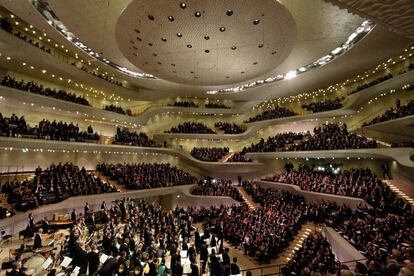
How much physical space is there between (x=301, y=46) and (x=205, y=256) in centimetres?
1233

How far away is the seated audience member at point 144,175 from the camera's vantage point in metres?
17.2

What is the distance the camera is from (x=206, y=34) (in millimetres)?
9414

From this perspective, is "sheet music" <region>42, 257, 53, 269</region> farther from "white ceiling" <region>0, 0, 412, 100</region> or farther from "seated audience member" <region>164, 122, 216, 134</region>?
"seated audience member" <region>164, 122, 216, 134</region>

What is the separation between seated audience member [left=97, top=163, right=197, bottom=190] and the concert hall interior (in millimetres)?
146

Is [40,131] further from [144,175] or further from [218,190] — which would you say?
[218,190]

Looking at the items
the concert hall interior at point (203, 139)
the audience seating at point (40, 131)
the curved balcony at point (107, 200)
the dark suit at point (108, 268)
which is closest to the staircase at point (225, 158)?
the concert hall interior at point (203, 139)

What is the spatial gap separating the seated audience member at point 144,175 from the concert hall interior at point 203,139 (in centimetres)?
15

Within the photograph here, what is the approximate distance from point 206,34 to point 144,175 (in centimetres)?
1229

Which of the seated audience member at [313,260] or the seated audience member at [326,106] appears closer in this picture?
the seated audience member at [313,260]

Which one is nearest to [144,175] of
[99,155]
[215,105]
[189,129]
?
[99,155]

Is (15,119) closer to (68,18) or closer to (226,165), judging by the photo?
(68,18)

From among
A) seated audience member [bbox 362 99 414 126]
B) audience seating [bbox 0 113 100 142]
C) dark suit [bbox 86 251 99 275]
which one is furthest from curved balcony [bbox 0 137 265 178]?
seated audience member [bbox 362 99 414 126]

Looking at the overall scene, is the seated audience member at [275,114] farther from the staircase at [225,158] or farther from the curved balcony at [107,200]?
the curved balcony at [107,200]

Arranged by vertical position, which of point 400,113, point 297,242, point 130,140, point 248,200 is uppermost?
point 400,113
